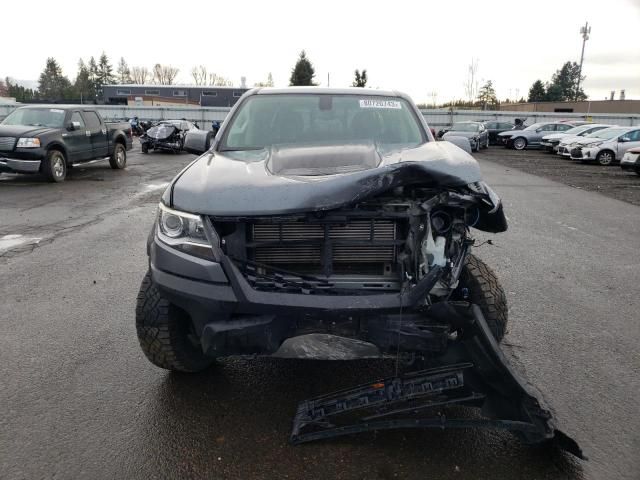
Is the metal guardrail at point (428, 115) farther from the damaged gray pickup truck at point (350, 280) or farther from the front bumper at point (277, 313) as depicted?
the front bumper at point (277, 313)

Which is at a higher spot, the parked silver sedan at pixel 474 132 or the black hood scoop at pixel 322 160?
the black hood scoop at pixel 322 160

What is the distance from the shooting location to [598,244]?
7059 mm

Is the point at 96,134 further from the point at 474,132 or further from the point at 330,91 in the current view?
the point at 474,132

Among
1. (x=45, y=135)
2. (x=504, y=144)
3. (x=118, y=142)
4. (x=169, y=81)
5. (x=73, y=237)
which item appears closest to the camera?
(x=73, y=237)

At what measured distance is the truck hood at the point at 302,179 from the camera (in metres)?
2.36

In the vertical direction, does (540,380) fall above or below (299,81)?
below

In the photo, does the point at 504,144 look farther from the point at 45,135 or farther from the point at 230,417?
the point at 230,417

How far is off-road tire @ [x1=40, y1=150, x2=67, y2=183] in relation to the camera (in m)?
11.8

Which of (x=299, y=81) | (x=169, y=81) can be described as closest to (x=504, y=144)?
(x=299, y=81)

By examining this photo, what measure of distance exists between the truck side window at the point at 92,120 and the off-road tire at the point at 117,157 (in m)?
1.03

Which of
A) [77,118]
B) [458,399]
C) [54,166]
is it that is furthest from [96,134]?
[458,399]

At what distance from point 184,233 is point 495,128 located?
31.4 metres

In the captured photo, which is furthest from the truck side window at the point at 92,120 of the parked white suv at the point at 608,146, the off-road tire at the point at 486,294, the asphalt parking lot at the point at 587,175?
the parked white suv at the point at 608,146

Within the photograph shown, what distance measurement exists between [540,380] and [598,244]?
464 cm
